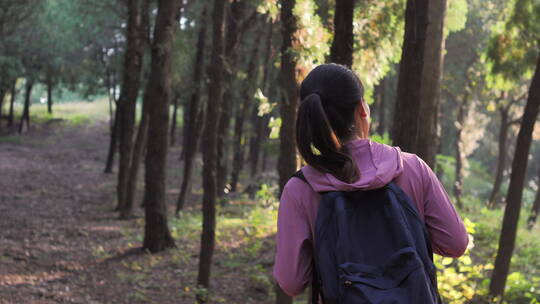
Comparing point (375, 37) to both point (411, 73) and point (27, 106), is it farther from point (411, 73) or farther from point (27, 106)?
point (27, 106)

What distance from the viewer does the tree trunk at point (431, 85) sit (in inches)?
331

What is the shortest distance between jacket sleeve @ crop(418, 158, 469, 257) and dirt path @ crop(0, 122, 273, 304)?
7499 millimetres

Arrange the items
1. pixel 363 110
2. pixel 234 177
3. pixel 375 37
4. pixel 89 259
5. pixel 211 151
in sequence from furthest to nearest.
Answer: pixel 234 177 → pixel 89 259 → pixel 211 151 → pixel 375 37 → pixel 363 110

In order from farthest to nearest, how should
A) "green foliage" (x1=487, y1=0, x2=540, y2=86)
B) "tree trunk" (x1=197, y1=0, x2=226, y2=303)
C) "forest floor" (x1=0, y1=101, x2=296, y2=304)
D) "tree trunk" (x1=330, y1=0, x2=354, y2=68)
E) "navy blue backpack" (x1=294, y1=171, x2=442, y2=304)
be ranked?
"green foliage" (x1=487, y1=0, x2=540, y2=86)
"forest floor" (x1=0, y1=101, x2=296, y2=304)
"tree trunk" (x1=197, y1=0, x2=226, y2=303)
"tree trunk" (x1=330, y1=0, x2=354, y2=68)
"navy blue backpack" (x1=294, y1=171, x2=442, y2=304)

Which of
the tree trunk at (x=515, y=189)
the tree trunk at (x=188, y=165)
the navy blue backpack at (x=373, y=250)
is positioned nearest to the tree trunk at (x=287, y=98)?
the tree trunk at (x=515, y=189)

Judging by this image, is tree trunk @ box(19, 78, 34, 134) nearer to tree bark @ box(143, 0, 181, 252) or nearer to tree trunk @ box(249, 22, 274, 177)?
tree trunk @ box(249, 22, 274, 177)

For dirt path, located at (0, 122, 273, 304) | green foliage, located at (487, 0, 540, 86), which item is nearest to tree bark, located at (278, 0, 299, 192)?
dirt path, located at (0, 122, 273, 304)

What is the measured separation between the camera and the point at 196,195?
24625 millimetres

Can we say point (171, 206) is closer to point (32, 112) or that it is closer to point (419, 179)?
Answer: point (419, 179)

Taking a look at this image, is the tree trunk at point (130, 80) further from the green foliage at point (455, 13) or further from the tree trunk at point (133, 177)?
the green foliage at point (455, 13)

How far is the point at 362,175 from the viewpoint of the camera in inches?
84.9

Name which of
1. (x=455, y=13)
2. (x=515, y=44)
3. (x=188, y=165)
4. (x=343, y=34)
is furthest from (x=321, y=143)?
(x=188, y=165)

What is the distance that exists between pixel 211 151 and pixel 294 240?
7724 millimetres

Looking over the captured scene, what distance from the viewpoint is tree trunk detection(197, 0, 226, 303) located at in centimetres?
955
